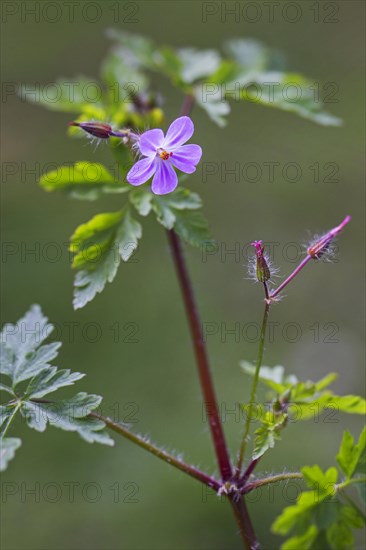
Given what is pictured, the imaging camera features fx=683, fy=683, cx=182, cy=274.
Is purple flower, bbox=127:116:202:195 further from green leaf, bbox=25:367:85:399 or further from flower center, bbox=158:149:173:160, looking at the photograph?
green leaf, bbox=25:367:85:399

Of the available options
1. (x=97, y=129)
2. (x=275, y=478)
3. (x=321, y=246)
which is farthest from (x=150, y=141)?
(x=275, y=478)

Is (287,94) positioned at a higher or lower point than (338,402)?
higher

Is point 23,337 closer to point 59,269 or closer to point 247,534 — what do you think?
point 247,534

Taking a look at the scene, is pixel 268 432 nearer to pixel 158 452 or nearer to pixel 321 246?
pixel 158 452

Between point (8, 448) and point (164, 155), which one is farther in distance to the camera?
point (164, 155)

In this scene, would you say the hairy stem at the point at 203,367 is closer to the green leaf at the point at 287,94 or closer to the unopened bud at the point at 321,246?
the unopened bud at the point at 321,246

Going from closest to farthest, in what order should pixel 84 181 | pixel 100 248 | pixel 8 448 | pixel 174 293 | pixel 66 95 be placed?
1. pixel 8 448
2. pixel 100 248
3. pixel 84 181
4. pixel 66 95
5. pixel 174 293
